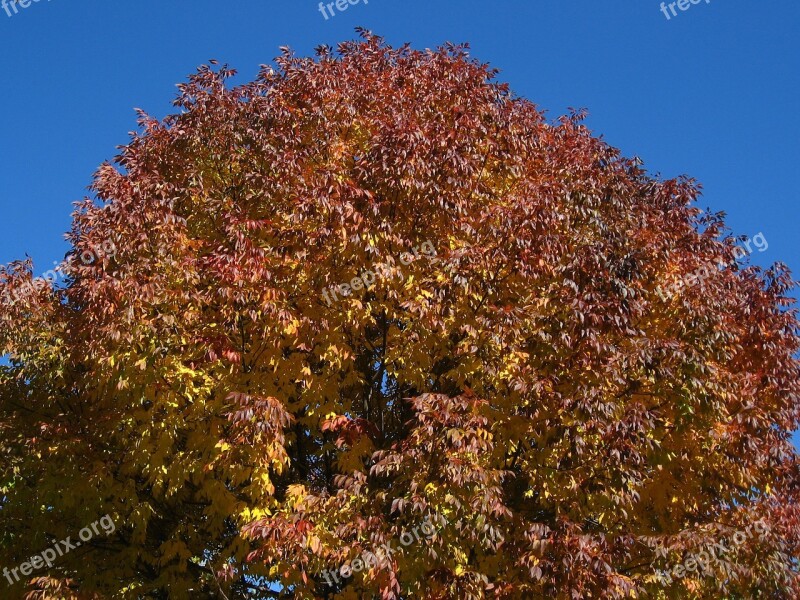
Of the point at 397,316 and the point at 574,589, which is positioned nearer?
the point at 574,589

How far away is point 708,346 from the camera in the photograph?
339 inches

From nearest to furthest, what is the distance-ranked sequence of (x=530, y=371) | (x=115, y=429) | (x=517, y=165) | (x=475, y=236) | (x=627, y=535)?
1. (x=627, y=535)
2. (x=530, y=371)
3. (x=115, y=429)
4. (x=475, y=236)
5. (x=517, y=165)

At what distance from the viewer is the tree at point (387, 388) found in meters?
7.52

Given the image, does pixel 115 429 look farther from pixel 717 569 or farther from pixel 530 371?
pixel 717 569

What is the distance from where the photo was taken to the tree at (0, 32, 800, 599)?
296 inches

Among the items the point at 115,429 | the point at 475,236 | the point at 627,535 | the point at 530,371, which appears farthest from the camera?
the point at 475,236

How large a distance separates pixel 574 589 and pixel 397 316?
3.52 metres

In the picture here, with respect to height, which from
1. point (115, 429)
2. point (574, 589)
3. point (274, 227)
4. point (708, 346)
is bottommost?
point (574, 589)

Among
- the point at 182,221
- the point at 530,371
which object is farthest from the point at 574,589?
the point at 182,221

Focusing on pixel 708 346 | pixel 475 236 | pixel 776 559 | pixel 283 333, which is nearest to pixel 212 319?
pixel 283 333

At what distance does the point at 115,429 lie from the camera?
8.62 metres

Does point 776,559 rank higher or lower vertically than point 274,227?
lower

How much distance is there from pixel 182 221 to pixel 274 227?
1.17 m

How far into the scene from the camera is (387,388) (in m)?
10.3
